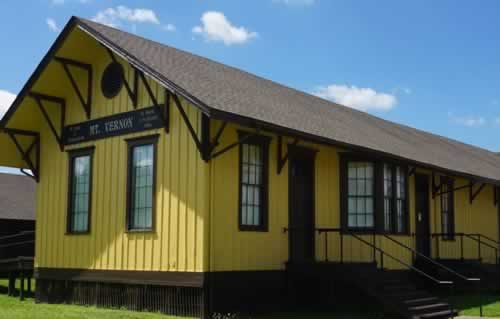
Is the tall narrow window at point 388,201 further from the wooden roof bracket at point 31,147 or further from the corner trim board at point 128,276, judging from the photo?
the wooden roof bracket at point 31,147

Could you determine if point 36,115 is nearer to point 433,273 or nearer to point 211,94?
point 211,94

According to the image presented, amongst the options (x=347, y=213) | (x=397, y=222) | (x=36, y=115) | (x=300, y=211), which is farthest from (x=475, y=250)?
(x=36, y=115)

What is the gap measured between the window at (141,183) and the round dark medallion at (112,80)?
1.46 metres

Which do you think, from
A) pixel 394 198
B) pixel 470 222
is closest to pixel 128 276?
pixel 394 198

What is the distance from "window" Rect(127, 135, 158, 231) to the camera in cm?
Result: 1501

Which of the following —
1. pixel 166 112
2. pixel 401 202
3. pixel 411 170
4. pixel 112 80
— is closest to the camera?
pixel 166 112

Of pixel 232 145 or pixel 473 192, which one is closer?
pixel 232 145

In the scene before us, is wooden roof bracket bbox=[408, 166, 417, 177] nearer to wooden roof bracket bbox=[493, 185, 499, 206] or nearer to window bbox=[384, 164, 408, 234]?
window bbox=[384, 164, 408, 234]

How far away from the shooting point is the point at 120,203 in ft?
51.6

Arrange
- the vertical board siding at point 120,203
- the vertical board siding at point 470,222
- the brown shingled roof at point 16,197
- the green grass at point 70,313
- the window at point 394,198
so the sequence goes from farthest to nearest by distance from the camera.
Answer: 1. the brown shingled roof at point 16,197
2. the vertical board siding at point 470,222
3. the window at point 394,198
4. the vertical board siding at point 120,203
5. the green grass at point 70,313

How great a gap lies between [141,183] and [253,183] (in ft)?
8.32

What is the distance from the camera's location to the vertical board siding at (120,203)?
13961 mm

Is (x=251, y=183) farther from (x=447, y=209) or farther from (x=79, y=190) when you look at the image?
(x=447, y=209)

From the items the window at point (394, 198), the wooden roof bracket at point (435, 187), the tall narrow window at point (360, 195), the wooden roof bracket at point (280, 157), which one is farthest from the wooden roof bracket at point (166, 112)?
the wooden roof bracket at point (435, 187)
